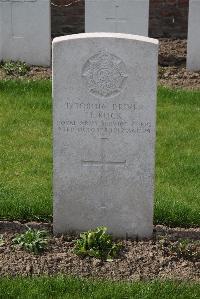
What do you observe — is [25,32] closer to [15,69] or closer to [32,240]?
[15,69]

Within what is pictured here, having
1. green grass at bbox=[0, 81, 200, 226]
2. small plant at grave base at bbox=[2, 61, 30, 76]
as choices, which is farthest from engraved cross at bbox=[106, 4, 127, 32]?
green grass at bbox=[0, 81, 200, 226]

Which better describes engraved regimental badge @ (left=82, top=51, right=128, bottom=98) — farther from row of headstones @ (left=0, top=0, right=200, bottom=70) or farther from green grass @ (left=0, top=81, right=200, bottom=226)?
row of headstones @ (left=0, top=0, right=200, bottom=70)

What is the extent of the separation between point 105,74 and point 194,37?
5303 mm

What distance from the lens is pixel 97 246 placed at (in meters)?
4.84

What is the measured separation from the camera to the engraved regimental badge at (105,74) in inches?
189

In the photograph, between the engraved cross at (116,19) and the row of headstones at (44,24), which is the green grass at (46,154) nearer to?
the row of headstones at (44,24)

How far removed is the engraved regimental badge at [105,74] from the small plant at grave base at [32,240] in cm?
106

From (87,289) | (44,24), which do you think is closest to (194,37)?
(44,24)

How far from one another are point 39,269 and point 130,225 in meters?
0.78

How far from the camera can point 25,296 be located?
4.32 metres

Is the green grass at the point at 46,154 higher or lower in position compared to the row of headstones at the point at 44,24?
lower

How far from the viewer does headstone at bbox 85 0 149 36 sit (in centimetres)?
998

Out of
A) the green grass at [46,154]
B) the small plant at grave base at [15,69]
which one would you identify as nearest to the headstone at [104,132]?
the green grass at [46,154]

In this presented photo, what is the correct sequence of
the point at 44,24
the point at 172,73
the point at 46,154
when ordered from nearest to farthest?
the point at 46,154 < the point at 172,73 < the point at 44,24
